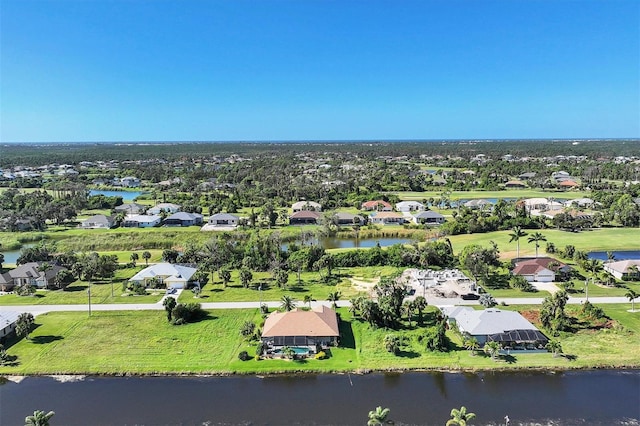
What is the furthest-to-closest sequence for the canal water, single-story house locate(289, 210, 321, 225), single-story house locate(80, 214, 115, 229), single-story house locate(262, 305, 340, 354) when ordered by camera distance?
single-story house locate(289, 210, 321, 225) → single-story house locate(80, 214, 115, 229) → single-story house locate(262, 305, 340, 354) → the canal water

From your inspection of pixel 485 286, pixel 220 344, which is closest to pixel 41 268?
pixel 220 344

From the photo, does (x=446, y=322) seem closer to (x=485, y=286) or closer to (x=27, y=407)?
(x=485, y=286)

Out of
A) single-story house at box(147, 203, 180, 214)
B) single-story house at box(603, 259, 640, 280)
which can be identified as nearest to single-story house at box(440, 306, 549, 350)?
single-story house at box(603, 259, 640, 280)

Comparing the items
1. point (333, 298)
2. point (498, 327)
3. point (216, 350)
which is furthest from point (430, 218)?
point (216, 350)

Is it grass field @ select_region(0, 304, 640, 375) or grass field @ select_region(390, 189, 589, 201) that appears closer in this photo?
grass field @ select_region(0, 304, 640, 375)

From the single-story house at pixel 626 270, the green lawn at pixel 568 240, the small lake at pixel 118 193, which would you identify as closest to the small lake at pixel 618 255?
the green lawn at pixel 568 240

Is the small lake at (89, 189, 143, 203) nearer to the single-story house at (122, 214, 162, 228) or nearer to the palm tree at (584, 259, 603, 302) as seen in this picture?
the single-story house at (122, 214, 162, 228)
